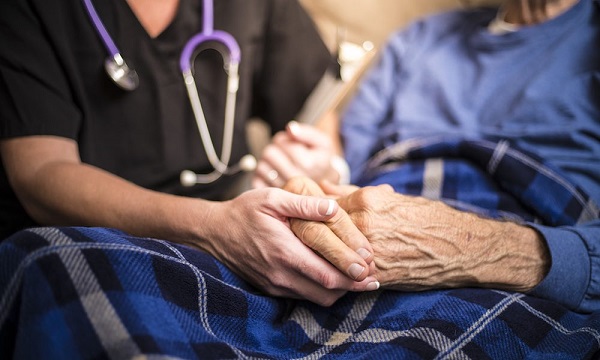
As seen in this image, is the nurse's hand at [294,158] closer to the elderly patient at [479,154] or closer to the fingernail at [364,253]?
the elderly patient at [479,154]

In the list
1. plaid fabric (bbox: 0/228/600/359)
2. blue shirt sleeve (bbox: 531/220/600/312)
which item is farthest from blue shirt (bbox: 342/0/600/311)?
plaid fabric (bbox: 0/228/600/359)

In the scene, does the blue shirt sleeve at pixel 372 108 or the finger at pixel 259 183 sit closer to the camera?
the finger at pixel 259 183

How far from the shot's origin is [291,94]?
1.04 meters

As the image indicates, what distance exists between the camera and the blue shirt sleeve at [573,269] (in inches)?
26.8

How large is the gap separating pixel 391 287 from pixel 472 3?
0.82 metres

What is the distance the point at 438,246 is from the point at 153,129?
20.3 inches

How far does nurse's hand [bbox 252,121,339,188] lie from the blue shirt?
0.20 metres

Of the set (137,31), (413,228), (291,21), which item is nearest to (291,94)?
(291,21)

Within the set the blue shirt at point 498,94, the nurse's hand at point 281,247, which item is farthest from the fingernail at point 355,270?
the blue shirt at point 498,94

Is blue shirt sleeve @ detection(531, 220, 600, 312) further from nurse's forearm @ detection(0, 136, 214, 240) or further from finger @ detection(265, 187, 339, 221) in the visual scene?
nurse's forearm @ detection(0, 136, 214, 240)

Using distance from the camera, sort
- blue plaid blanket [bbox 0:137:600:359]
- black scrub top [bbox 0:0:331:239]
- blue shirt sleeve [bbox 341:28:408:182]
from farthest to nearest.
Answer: blue shirt sleeve [bbox 341:28:408:182] < black scrub top [bbox 0:0:331:239] < blue plaid blanket [bbox 0:137:600:359]

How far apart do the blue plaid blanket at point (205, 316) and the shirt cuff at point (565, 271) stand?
2 centimetres

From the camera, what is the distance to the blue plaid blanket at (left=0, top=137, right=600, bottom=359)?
479 mm

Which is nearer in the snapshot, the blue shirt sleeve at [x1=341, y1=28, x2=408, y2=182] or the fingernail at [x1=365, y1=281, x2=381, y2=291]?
the fingernail at [x1=365, y1=281, x2=381, y2=291]
